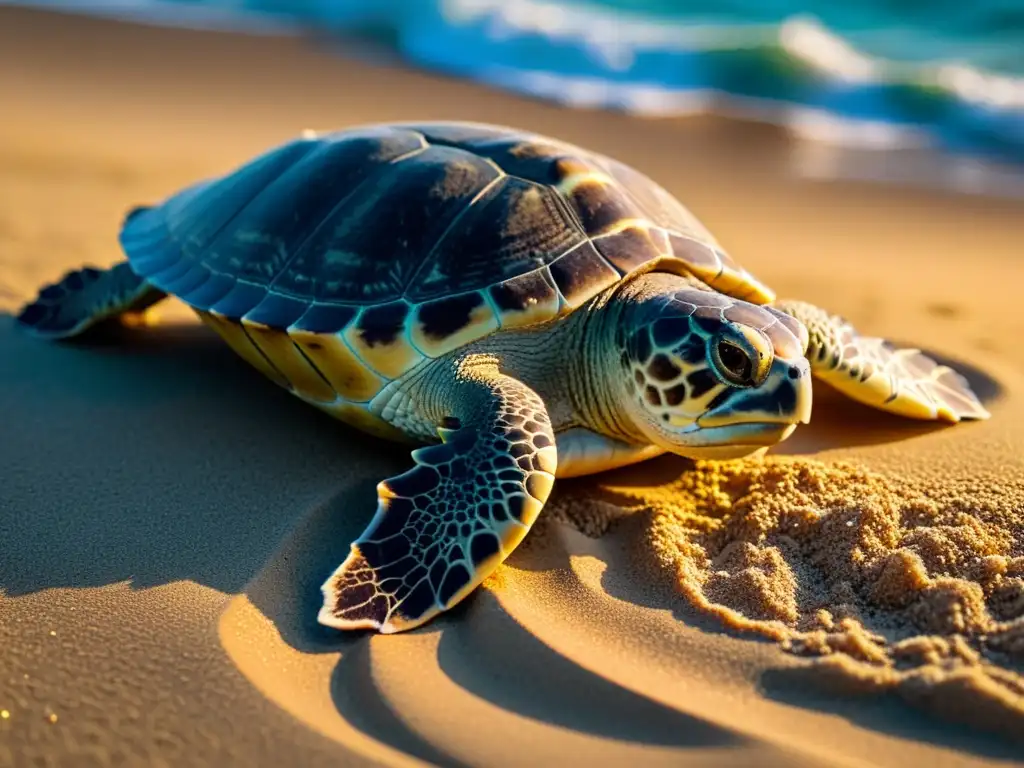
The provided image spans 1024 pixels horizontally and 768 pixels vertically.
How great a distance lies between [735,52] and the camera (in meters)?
11.2

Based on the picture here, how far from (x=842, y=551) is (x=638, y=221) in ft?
4.91

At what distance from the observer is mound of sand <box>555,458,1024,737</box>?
2.18 metres

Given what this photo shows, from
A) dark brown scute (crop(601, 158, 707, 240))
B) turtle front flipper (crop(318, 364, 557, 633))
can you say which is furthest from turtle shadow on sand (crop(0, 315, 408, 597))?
dark brown scute (crop(601, 158, 707, 240))

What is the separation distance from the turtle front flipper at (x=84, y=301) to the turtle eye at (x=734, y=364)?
8.88 feet

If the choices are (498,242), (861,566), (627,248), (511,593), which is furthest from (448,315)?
(861,566)

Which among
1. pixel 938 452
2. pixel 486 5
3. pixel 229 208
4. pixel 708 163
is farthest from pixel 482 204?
pixel 486 5

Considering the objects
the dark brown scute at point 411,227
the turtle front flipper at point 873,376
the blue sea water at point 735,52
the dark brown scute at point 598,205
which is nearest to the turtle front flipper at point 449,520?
the dark brown scute at point 411,227

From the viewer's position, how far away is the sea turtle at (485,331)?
271 centimetres

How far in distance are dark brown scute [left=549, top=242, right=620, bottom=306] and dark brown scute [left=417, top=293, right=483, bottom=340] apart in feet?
1.03

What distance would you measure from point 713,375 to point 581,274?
66 centimetres

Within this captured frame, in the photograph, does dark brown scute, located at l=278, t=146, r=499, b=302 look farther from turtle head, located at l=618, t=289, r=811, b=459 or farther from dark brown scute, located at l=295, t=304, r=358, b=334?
turtle head, located at l=618, t=289, r=811, b=459

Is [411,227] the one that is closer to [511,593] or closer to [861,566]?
[511,593]

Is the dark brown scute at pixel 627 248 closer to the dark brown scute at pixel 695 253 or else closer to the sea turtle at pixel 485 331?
the sea turtle at pixel 485 331

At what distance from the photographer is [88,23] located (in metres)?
11.8
